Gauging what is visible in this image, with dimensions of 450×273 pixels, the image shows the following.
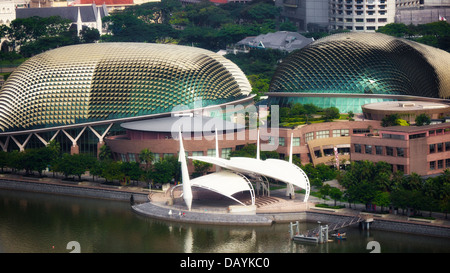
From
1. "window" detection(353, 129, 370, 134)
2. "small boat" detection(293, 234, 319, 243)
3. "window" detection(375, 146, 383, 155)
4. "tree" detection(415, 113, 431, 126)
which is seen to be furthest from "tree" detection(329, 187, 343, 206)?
"tree" detection(415, 113, 431, 126)

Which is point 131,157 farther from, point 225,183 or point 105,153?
point 225,183

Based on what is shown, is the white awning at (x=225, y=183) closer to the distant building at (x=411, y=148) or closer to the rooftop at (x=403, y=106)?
the distant building at (x=411, y=148)

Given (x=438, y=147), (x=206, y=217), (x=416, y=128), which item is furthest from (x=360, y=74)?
(x=206, y=217)

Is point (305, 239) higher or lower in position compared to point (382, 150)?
lower

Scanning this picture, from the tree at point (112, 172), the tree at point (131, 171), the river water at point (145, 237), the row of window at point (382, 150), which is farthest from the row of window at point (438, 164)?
the tree at point (112, 172)

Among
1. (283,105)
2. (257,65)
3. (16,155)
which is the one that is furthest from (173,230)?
(257,65)

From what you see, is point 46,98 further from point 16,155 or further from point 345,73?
point 345,73
